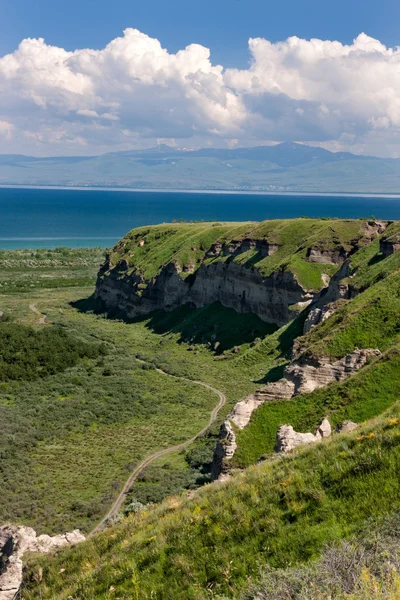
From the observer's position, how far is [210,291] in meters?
83.9

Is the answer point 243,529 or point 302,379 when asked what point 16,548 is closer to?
point 243,529

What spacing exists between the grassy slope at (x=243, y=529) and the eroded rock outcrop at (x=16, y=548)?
91cm

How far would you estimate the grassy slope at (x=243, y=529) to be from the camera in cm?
1274

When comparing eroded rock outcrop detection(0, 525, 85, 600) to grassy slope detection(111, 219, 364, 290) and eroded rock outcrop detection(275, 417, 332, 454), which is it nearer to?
eroded rock outcrop detection(275, 417, 332, 454)

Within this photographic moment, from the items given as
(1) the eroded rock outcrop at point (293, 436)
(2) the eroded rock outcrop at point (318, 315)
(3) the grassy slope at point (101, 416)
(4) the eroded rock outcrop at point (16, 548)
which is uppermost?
(2) the eroded rock outcrop at point (318, 315)

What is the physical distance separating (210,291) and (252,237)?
965 centimetres

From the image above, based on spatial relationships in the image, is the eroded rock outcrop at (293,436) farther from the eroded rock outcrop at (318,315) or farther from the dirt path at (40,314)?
the dirt path at (40,314)

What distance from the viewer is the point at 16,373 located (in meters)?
60.2

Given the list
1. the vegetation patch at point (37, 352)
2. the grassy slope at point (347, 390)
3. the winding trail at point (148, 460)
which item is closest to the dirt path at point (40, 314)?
the vegetation patch at point (37, 352)

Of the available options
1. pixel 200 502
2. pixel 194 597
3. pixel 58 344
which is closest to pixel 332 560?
pixel 194 597

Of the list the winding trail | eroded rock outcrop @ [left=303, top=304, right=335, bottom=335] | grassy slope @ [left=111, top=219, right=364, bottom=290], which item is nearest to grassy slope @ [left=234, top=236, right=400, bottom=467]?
eroded rock outcrop @ [left=303, top=304, right=335, bottom=335]

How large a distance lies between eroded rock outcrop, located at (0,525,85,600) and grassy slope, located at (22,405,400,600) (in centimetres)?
91

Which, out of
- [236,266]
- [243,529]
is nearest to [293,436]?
[243,529]

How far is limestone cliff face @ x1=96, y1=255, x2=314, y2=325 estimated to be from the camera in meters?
66.6
